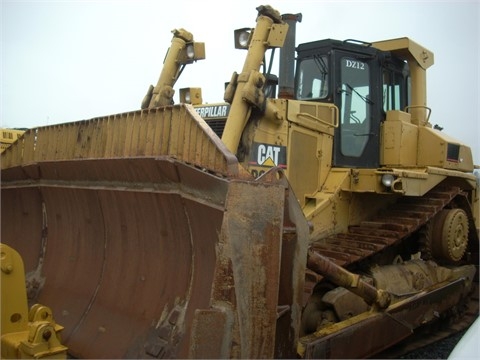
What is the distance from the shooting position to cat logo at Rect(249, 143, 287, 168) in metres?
4.84

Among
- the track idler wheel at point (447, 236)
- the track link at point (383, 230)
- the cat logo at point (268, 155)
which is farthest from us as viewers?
the track idler wheel at point (447, 236)

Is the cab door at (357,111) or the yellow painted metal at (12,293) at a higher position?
the cab door at (357,111)

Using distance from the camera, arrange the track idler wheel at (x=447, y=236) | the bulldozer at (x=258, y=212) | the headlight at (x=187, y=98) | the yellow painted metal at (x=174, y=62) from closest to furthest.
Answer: the bulldozer at (x=258, y=212) < the track idler wheel at (x=447, y=236) < the yellow painted metal at (x=174, y=62) < the headlight at (x=187, y=98)

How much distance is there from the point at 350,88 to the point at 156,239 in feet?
10.4

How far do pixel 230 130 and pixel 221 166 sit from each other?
6.46 feet

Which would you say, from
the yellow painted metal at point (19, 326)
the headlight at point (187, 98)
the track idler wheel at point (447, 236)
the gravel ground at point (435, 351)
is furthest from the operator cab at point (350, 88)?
the yellow painted metal at point (19, 326)

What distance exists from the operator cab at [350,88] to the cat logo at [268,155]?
2.75 feet

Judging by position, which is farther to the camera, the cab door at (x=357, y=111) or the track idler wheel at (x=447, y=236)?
the track idler wheel at (x=447, y=236)

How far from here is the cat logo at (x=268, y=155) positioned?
484cm

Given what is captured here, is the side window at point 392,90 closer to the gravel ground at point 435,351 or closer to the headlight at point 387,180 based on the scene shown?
the headlight at point 387,180

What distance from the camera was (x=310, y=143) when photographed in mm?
5277

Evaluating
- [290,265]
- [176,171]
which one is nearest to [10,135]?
[176,171]

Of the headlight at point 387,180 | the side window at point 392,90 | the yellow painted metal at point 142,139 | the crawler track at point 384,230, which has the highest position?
the side window at point 392,90

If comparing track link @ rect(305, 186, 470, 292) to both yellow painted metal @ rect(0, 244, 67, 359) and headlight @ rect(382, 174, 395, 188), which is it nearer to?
headlight @ rect(382, 174, 395, 188)
